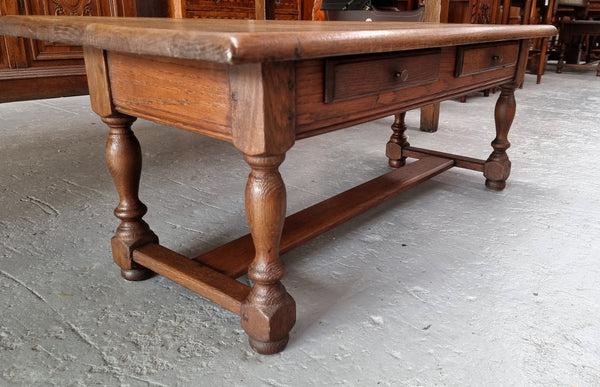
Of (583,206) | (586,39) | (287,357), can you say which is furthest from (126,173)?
(586,39)

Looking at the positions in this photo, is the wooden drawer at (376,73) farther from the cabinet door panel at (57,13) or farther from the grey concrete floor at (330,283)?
the cabinet door panel at (57,13)

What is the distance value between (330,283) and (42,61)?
2.84m

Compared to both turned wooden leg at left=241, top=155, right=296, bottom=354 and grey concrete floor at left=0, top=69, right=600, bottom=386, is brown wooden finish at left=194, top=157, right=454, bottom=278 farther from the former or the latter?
turned wooden leg at left=241, top=155, right=296, bottom=354

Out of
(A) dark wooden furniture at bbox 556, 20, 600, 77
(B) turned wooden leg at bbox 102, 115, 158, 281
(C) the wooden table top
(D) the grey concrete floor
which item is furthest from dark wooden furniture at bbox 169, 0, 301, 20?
(A) dark wooden furniture at bbox 556, 20, 600, 77

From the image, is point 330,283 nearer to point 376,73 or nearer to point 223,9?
point 376,73

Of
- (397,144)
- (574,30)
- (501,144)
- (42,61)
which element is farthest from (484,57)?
(574,30)

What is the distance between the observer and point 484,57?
65.4 inches

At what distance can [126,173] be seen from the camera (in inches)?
52.8

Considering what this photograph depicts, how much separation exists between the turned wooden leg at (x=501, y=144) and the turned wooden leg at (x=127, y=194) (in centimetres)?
149

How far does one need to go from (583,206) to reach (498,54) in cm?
75

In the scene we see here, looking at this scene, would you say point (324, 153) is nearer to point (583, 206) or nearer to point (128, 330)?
point (583, 206)

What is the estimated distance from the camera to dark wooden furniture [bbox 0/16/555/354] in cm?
87

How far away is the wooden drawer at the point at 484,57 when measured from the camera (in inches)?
58.8

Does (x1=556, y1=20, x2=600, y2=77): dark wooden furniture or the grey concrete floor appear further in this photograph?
(x1=556, y1=20, x2=600, y2=77): dark wooden furniture
